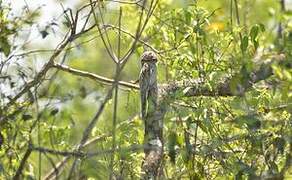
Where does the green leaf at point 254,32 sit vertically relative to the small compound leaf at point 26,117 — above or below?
above

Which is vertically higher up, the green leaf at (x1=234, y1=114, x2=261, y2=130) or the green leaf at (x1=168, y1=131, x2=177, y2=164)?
the green leaf at (x1=234, y1=114, x2=261, y2=130)

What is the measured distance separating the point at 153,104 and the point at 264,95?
1.87ft

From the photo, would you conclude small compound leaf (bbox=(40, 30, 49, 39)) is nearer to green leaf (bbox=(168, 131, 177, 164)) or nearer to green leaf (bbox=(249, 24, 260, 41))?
green leaf (bbox=(249, 24, 260, 41))

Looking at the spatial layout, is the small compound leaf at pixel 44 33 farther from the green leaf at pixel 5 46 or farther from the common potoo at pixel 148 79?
the common potoo at pixel 148 79

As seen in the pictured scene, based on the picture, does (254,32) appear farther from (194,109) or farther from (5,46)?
(5,46)

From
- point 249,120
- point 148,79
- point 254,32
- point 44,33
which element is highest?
point 44,33

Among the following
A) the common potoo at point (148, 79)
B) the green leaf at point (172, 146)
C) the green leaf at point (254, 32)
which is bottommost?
the green leaf at point (172, 146)

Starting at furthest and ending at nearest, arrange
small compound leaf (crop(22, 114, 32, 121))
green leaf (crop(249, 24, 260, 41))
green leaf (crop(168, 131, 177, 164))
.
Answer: small compound leaf (crop(22, 114, 32, 121))
green leaf (crop(249, 24, 260, 41))
green leaf (crop(168, 131, 177, 164))

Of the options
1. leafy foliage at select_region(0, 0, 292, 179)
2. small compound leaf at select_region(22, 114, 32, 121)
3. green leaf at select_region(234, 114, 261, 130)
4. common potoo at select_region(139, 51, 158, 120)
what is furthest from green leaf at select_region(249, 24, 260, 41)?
small compound leaf at select_region(22, 114, 32, 121)

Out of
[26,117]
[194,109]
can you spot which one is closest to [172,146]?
[194,109]

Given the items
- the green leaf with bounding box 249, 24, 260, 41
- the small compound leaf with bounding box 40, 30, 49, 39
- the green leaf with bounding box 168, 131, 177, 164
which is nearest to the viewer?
the green leaf with bounding box 168, 131, 177, 164

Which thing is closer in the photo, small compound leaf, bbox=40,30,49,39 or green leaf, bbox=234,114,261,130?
green leaf, bbox=234,114,261,130

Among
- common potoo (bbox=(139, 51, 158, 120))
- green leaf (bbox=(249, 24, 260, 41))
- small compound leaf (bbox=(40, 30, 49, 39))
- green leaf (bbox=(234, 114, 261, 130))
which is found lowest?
green leaf (bbox=(234, 114, 261, 130))

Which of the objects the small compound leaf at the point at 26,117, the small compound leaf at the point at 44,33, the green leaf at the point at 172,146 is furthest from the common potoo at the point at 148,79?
the small compound leaf at the point at 44,33
